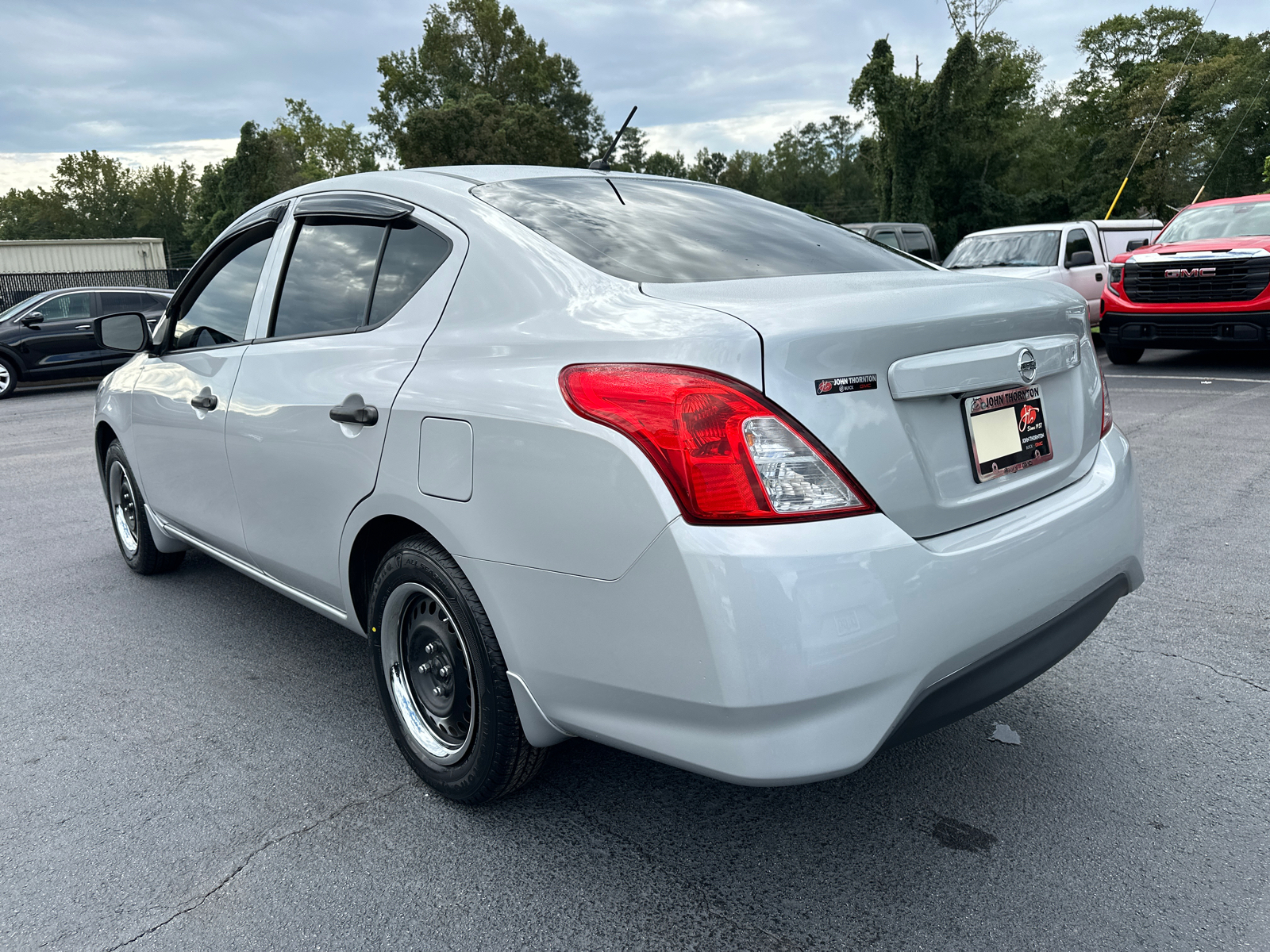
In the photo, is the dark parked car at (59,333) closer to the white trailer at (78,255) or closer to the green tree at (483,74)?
the white trailer at (78,255)

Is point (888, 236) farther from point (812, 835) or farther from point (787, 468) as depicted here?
point (787, 468)

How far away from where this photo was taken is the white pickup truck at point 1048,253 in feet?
42.9

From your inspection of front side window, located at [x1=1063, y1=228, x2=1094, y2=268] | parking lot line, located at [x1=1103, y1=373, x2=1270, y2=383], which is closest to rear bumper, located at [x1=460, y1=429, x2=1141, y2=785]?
parking lot line, located at [x1=1103, y1=373, x2=1270, y2=383]

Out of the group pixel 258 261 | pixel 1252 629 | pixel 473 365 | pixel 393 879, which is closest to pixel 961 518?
pixel 473 365

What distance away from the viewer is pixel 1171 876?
87.0 inches

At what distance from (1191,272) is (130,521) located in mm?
10591

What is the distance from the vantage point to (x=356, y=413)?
261 cm

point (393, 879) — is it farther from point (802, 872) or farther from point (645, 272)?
point (645, 272)

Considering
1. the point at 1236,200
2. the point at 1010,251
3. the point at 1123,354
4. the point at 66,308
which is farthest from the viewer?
the point at 66,308

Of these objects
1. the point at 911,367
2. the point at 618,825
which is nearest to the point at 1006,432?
the point at 911,367

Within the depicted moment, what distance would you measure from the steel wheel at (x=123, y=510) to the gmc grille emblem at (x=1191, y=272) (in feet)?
34.6

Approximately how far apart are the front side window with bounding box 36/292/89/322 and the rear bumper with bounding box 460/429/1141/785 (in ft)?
53.1

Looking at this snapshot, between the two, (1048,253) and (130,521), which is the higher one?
(1048,253)

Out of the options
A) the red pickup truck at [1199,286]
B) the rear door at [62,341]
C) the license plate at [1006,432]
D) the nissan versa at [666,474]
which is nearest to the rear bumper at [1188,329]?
the red pickup truck at [1199,286]
